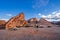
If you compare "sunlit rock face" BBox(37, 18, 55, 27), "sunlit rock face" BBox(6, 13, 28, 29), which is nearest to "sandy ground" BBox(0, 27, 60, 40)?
"sunlit rock face" BBox(37, 18, 55, 27)

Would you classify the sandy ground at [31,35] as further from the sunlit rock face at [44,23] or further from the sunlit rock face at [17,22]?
the sunlit rock face at [17,22]

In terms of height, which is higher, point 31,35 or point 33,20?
point 33,20

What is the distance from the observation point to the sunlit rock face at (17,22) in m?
9.97

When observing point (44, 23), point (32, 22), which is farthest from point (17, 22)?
point (44, 23)

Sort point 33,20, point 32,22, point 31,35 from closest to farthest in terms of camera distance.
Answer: point 31,35 → point 33,20 → point 32,22

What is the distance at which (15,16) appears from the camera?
10227 mm

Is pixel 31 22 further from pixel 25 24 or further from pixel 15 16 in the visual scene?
pixel 15 16

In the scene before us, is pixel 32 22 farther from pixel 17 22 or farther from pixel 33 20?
pixel 17 22

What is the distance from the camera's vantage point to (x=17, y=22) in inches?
416

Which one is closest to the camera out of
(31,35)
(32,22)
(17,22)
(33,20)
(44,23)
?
(31,35)

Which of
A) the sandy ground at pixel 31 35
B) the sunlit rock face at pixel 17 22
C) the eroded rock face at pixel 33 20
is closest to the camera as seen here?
the sandy ground at pixel 31 35

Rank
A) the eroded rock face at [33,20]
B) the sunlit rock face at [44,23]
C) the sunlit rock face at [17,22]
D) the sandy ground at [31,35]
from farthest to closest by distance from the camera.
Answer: the eroded rock face at [33,20] → the sunlit rock face at [17,22] → the sunlit rock face at [44,23] → the sandy ground at [31,35]

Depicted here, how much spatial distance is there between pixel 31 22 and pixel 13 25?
154 cm

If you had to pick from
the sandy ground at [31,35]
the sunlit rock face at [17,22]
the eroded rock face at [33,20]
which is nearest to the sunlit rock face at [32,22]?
the eroded rock face at [33,20]
